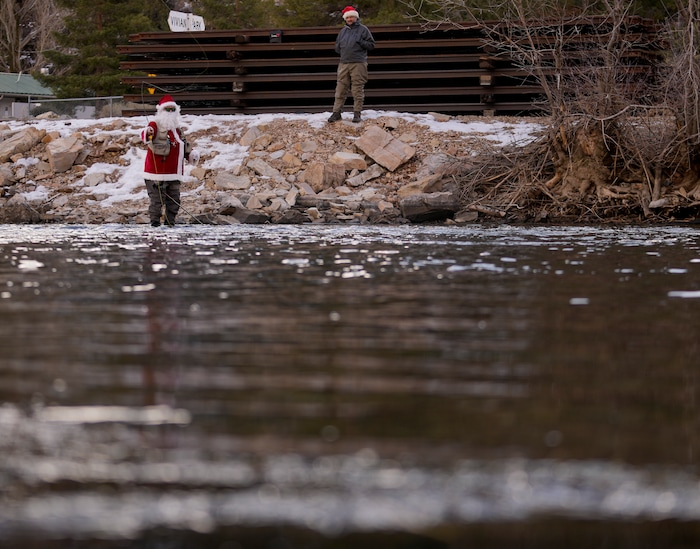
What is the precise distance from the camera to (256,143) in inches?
877

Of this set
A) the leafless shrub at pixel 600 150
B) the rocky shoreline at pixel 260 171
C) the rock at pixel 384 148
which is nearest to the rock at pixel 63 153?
the rocky shoreline at pixel 260 171

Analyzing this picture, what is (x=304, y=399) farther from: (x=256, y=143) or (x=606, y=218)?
(x=256, y=143)

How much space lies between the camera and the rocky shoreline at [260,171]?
60.8ft

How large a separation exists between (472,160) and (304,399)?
16619 mm

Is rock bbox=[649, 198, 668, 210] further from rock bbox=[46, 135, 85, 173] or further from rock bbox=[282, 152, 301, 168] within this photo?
rock bbox=[46, 135, 85, 173]

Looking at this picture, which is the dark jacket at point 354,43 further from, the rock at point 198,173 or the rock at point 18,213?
the rock at point 18,213

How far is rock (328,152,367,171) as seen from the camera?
20.7 m

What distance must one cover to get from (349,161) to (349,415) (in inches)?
704

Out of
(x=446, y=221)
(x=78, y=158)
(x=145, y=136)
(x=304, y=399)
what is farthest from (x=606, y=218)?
(x=304, y=399)

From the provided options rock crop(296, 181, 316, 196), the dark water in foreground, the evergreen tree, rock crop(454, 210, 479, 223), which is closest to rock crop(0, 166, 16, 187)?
rock crop(296, 181, 316, 196)

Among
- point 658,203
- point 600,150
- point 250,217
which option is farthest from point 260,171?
point 658,203

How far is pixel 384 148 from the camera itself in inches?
826

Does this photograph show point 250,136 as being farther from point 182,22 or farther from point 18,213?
point 182,22

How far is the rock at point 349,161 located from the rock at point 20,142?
689 centimetres
